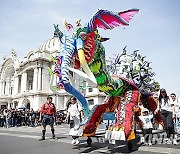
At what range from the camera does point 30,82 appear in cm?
5059

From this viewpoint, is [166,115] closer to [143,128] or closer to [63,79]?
[143,128]

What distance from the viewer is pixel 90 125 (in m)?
6.29

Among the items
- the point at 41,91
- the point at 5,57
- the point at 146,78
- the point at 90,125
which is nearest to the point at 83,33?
the point at 90,125

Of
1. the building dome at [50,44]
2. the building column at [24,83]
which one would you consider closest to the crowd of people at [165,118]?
the building column at [24,83]

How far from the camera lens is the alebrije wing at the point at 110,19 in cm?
623

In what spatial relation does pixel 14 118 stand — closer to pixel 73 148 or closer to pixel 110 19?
pixel 73 148

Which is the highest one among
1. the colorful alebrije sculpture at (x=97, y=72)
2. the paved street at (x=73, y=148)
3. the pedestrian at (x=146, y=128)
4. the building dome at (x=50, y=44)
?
the building dome at (x=50, y=44)

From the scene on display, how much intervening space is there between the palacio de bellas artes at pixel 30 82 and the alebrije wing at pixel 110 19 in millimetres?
31952

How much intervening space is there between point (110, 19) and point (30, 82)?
4648 cm

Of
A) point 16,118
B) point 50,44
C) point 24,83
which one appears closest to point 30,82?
point 24,83

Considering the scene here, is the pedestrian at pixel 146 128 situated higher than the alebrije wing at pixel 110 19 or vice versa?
the alebrije wing at pixel 110 19

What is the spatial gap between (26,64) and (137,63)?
40876 mm

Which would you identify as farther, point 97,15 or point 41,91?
point 41,91

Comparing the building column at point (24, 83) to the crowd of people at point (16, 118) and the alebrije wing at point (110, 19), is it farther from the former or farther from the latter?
the alebrije wing at point (110, 19)
